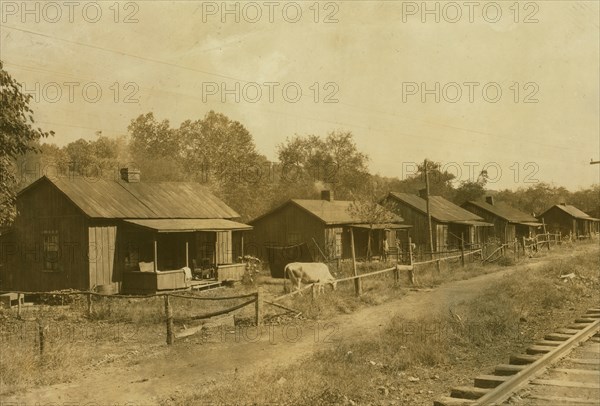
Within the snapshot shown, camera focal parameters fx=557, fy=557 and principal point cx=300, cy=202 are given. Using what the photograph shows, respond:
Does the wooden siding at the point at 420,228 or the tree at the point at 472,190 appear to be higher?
the tree at the point at 472,190

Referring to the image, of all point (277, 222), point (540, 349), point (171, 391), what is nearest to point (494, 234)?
point (277, 222)

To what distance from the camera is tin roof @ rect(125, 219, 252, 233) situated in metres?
22.0

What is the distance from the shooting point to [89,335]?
46.6ft

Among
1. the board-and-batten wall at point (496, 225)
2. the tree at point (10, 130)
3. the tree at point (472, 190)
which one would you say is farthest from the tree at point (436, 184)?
the tree at point (10, 130)

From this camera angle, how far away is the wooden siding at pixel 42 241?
70.5ft

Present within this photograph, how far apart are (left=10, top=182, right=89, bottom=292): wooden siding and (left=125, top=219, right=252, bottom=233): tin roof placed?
2151mm

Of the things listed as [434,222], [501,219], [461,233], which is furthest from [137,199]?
[501,219]

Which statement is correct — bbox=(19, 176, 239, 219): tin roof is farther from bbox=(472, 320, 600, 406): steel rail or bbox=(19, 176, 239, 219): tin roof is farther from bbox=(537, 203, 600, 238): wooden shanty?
bbox=(537, 203, 600, 238): wooden shanty

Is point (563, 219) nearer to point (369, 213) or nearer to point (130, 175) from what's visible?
point (369, 213)

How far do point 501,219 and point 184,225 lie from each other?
3772cm

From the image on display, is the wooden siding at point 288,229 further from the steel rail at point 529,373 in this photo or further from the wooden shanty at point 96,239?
the steel rail at point 529,373

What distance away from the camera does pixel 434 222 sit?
137 ft

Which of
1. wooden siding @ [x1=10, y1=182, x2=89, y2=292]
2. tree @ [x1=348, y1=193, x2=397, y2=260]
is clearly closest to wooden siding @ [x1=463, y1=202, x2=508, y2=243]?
tree @ [x1=348, y1=193, x2=397, y2=260]

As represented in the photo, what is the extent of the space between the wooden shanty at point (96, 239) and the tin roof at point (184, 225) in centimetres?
4
